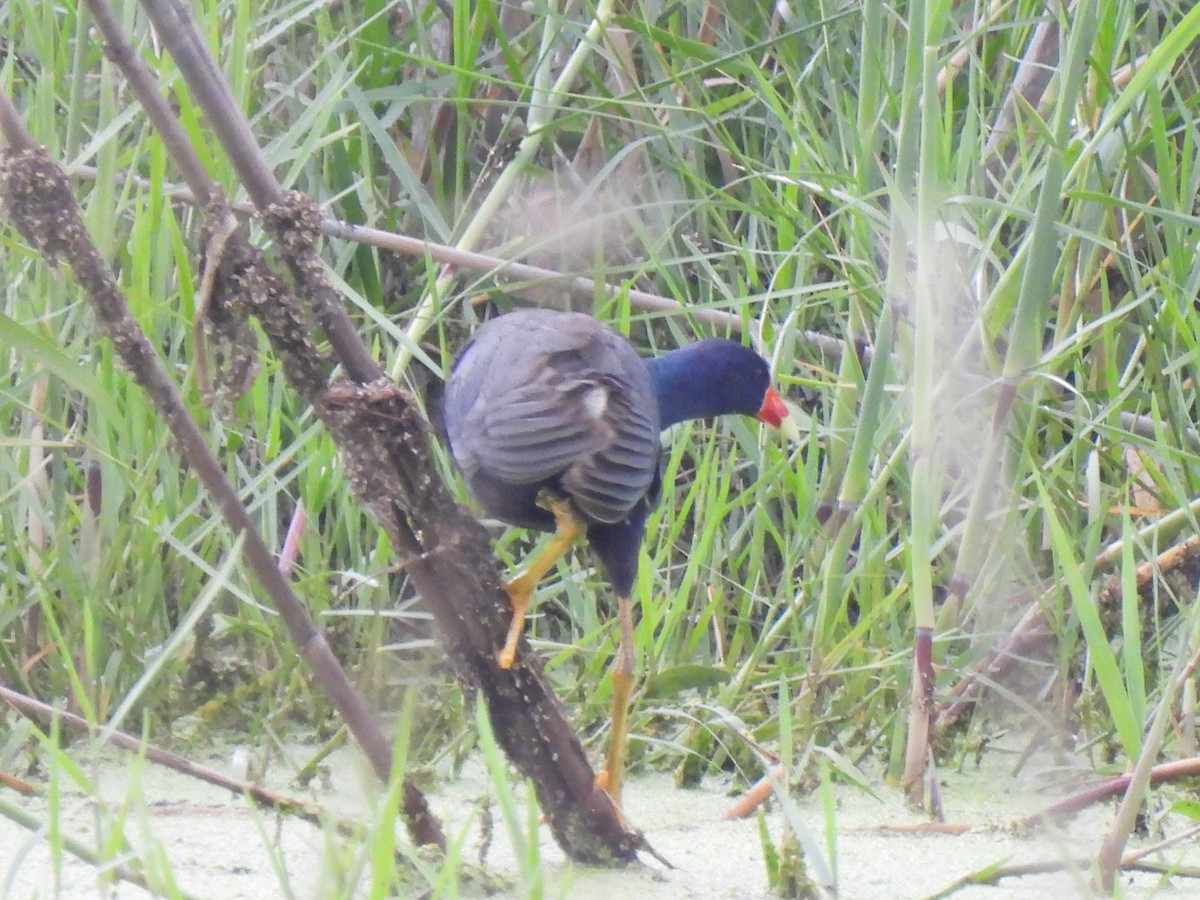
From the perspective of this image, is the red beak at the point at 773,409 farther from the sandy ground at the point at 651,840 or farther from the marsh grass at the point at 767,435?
the sandy ground at the point at 651,840

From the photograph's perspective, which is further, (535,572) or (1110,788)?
(535,572)

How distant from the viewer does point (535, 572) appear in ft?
6.08

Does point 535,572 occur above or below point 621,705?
above

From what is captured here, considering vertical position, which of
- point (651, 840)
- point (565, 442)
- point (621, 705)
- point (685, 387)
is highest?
point (565, 442)

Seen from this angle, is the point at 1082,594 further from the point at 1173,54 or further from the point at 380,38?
the point at 380,38

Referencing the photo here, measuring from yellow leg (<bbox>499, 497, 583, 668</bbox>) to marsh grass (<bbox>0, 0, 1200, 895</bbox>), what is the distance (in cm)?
23

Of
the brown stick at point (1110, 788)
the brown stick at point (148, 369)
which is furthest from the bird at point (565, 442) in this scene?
the brown stick at point (1110, 788)

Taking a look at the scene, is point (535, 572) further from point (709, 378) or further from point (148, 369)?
point (709, 378)

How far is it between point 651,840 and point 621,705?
178 millimetres

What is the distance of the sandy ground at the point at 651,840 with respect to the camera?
1.45 meters

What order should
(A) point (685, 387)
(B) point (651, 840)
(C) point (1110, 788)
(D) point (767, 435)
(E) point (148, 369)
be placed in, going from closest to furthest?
1. (E) point (148, 369)
2. (C) point (1110, 788)
3. (B) point (651, 840)
4. (A) point (685, 387)
5. (D) point (767, 435)

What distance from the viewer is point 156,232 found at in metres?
2.15

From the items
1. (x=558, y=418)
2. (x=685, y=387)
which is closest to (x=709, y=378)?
(x=685, y=387)

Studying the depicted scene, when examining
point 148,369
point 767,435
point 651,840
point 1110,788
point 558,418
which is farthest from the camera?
point 767,435
